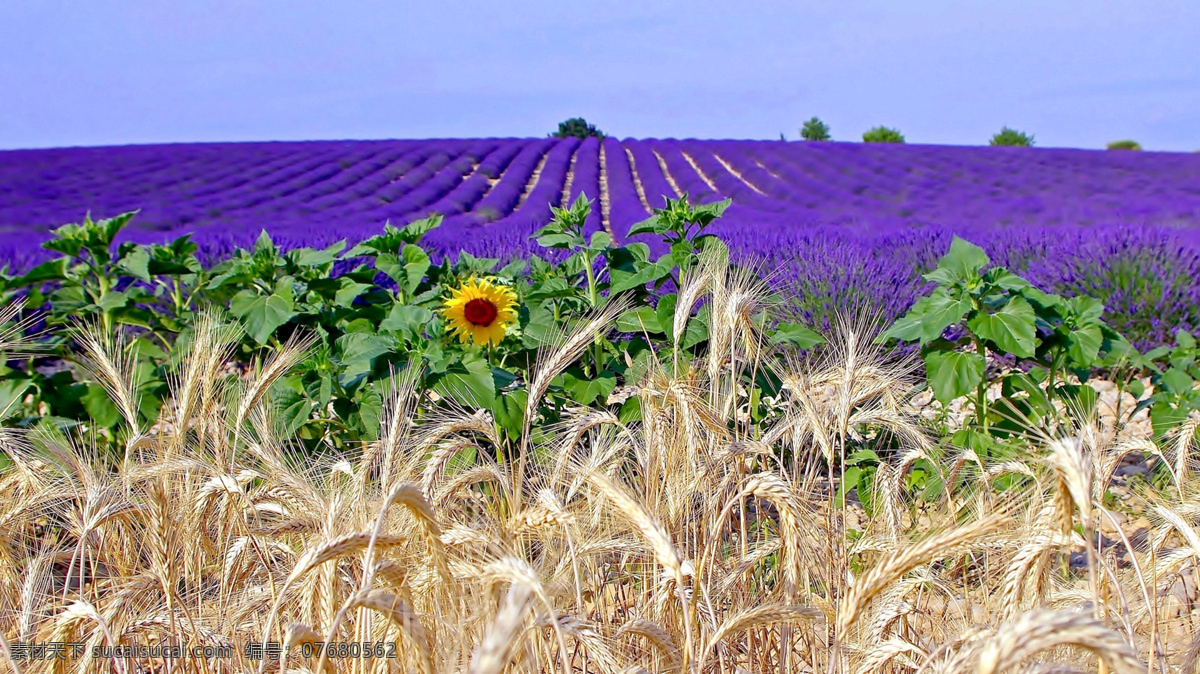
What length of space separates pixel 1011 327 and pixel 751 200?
49.7 ft

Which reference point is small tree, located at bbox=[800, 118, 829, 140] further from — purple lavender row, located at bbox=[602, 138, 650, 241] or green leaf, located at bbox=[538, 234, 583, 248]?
green leaf, located at bbox=[538, 234, 583, 248]

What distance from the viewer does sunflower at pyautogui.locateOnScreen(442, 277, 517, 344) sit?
99.3 inches

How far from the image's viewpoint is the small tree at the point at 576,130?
4425 centimetres

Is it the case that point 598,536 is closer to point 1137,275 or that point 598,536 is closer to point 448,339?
point 448,339

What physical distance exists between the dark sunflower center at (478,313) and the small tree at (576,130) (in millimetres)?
42800

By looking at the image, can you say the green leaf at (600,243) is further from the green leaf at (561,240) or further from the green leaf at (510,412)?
the green leaf at (510,412)

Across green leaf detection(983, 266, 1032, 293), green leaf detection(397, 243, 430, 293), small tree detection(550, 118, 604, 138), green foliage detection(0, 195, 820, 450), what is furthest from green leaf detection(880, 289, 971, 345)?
small tree detection(550, 118, 604, 138)

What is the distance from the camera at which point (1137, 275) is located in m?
5.65

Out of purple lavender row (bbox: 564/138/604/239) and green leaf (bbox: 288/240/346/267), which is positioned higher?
purple lavender row (bbox: 564/138/604/239)

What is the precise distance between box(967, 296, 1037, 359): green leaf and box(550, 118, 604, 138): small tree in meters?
42.9

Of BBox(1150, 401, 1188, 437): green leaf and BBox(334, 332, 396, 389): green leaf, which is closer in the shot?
BBox(334, 332, 396, 389): green leaf

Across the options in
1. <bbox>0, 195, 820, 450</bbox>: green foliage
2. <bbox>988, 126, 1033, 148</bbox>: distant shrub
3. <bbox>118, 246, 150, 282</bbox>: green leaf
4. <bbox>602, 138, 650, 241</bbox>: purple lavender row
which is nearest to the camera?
<bbox>0, 195, 820, 450</bbox>: green foliage

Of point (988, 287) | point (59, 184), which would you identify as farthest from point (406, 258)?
point (59, 184)

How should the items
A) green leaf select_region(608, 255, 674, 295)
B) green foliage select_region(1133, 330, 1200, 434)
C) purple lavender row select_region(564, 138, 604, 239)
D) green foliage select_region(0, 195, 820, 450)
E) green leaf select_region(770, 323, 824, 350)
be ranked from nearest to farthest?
green foliage select_region(0, 195, 820, 450) < green leaf select_region(770, 323, 824, 350) < green leaf select_region(608, 255, 674, 295) < green foliage select_region(1133, 330, 1200, 434) < purple lavender row select_region(564, 138, 604, 239)
